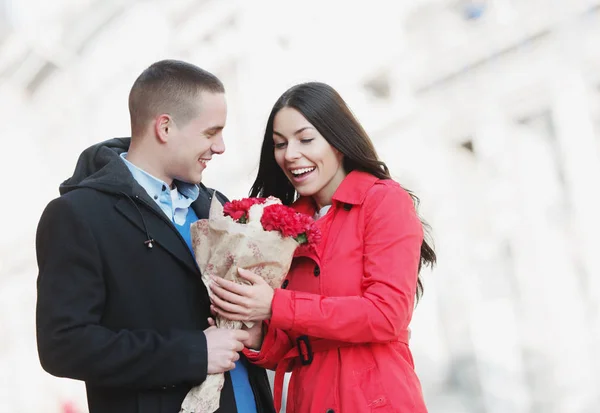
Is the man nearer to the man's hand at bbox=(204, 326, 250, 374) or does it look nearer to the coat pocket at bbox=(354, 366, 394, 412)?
the man's hand at bbox=(204, 326, 250, 374)

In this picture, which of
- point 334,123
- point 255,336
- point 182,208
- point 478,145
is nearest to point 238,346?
point 255,336

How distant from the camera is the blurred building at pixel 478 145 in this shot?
143 inches

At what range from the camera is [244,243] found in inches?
69.8

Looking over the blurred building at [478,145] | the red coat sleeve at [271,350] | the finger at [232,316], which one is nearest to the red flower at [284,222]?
the finger at [232,316]

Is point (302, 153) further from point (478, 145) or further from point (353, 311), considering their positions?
point (478, 145)

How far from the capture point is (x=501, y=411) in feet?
12.7

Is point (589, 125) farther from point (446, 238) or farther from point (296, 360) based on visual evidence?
point (296, 360)

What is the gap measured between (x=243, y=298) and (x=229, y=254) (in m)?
0.12

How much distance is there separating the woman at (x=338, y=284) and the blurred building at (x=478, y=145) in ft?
3.09

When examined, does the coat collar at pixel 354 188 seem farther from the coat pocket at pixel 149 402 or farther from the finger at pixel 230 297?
the coat pocket at pixel 149 402

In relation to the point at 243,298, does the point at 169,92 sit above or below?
above

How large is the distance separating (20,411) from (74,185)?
5.12 m

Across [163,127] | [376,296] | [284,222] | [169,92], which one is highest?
[169,92]

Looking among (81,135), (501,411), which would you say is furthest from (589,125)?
(81,135)
